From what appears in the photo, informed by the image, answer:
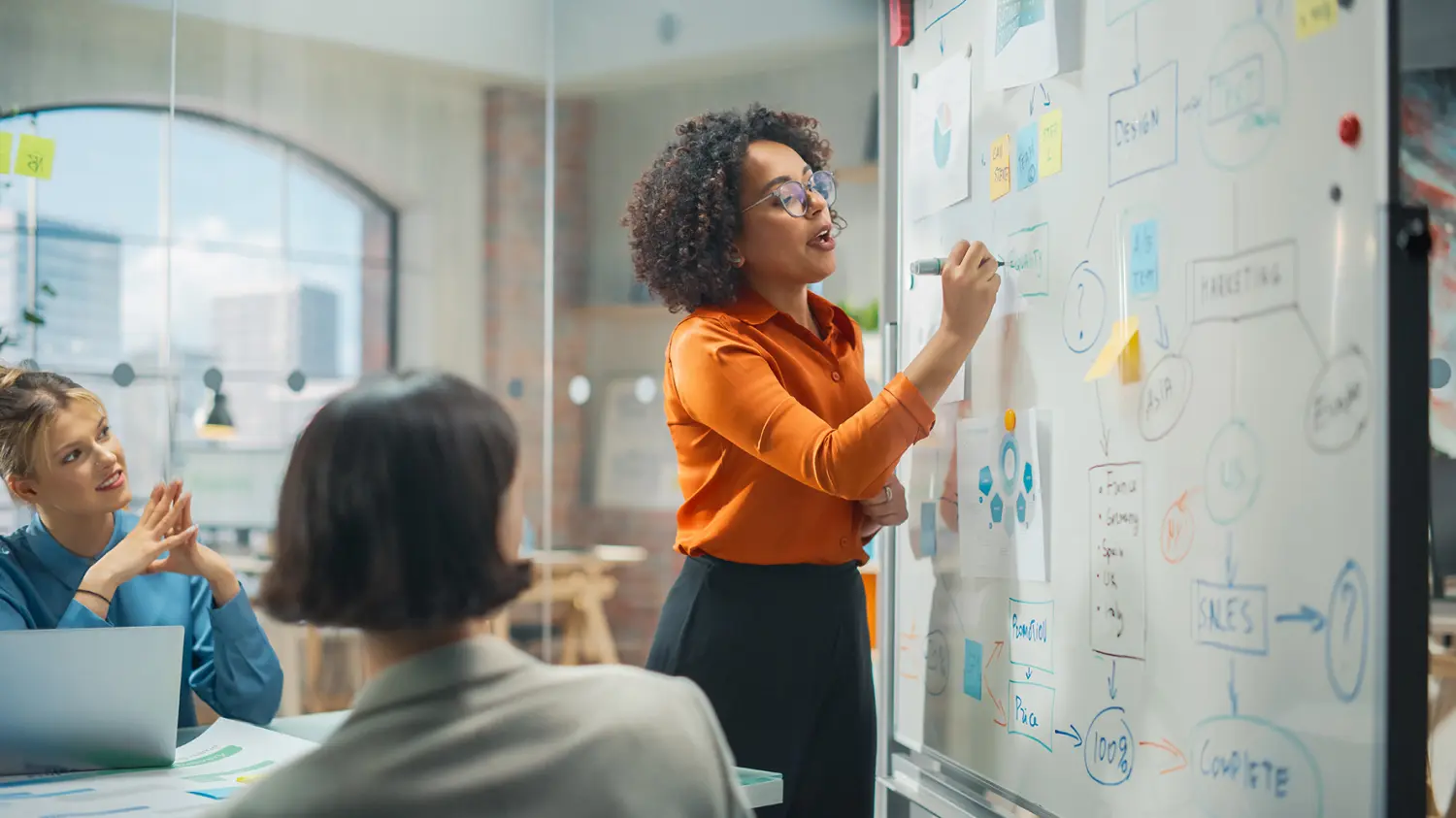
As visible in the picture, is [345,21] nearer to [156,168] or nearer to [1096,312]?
[156,168]

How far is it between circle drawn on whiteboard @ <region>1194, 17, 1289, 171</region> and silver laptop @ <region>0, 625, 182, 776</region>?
117 centimetres

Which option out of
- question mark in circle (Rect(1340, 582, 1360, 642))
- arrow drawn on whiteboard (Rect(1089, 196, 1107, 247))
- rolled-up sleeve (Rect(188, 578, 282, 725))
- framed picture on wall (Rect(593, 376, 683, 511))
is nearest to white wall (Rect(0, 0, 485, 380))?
framed picture on wall (Rect(593, 376, 683, 511))

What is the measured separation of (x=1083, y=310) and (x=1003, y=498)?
32 cm

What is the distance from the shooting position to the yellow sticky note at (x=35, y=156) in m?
3.38

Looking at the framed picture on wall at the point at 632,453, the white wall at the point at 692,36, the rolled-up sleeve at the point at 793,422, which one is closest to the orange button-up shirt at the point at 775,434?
the rolled-up sleeve at the point at 793,422

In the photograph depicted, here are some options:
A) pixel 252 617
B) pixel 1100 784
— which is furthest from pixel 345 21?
pixel 1100 784

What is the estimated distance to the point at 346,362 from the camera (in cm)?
433

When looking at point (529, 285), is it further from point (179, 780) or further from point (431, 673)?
point (431, 673)

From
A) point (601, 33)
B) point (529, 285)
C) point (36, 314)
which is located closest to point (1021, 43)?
point (36, 314)

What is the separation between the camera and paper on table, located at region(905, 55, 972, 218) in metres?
Result: 1.81

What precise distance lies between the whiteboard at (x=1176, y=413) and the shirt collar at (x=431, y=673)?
71cm

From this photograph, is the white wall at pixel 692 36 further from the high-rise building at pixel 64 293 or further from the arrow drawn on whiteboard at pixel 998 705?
the arrow drawn on whiteboard at pixel 998 705

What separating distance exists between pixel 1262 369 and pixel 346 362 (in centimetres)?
369

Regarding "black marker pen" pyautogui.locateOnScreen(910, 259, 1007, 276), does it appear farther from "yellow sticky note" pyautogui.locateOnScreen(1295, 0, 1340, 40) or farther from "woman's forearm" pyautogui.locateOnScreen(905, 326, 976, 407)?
"yellow sticky note" pyautogui.locateOnScreen(1295, 0, 1340, 40)
